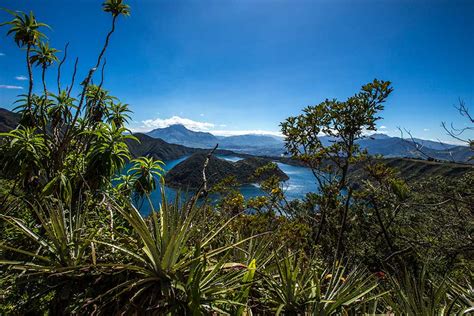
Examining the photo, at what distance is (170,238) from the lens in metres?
1.52

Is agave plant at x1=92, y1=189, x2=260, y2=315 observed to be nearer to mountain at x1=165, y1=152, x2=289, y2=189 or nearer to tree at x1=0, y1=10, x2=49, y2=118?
mountain at x1=165, y1=152, x2=289, y2=189

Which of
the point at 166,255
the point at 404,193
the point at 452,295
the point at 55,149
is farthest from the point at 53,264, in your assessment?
the point at 404,193

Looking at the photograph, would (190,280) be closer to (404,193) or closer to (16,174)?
(16,174)

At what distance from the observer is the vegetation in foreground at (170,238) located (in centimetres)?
139

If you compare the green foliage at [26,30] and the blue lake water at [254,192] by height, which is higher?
the green foliage at [26,30]

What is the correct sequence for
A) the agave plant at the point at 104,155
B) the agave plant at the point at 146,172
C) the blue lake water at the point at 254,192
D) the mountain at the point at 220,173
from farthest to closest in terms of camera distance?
1. the blue lake water at the point at 254,192
2. the agave plant at the point at 146,172
3. the agave plant at the point at 104,155
4. the mountain at the point at 220,173

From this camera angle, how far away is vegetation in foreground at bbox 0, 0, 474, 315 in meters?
1.39

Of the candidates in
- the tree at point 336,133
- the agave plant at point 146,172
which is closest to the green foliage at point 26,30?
the agave plant at point 146,172

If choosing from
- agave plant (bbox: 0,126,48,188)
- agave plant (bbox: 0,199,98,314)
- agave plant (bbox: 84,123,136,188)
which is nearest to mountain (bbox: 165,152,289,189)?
agave plant (bbox: 0,199,98,314)

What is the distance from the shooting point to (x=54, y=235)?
149cm

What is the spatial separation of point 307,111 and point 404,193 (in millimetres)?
2968

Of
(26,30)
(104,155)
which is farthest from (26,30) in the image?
(104,155)

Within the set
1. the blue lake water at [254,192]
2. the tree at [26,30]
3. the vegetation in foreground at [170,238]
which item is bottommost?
the blue lake water at [254,192]

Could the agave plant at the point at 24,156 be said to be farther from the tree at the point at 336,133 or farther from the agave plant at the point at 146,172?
the tree at the point at 336,133
